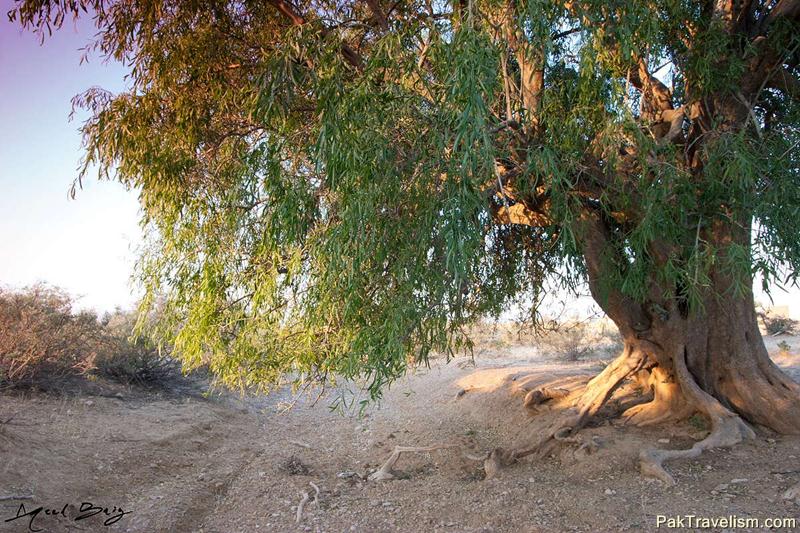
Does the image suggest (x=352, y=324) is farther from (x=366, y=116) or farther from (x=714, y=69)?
(x=714, y=69)

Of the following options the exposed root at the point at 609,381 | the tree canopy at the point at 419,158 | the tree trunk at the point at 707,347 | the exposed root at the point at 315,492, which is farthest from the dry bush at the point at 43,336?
the tree trunk at the point at 707,347

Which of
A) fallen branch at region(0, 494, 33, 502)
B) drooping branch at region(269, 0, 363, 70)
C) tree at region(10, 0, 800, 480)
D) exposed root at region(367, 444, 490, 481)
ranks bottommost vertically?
exposed root at region(367, 444, 490, 481)

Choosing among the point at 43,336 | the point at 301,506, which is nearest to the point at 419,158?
the point at 301,506

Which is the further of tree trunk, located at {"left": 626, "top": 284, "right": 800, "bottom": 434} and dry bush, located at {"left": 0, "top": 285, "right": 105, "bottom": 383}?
dry bush, located at {"left": 0, "top": 285, "right": 105, "bottom": 383}

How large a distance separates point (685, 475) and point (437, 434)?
3.64m

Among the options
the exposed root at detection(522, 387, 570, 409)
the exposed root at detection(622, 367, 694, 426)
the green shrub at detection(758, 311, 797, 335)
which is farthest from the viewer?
the green shrub at detection(758, 311, 797, 335)

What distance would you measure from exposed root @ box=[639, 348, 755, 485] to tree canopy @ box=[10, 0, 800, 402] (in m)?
0.81

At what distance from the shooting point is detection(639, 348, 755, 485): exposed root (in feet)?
16.5

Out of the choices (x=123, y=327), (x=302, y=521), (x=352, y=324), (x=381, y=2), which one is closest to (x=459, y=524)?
(x=302, y=521)

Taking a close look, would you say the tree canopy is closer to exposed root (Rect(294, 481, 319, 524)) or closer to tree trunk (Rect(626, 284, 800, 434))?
tree trunk (Rect(626, 284, 800, 434))

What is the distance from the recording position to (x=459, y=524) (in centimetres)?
452

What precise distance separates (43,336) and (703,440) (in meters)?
8.64
